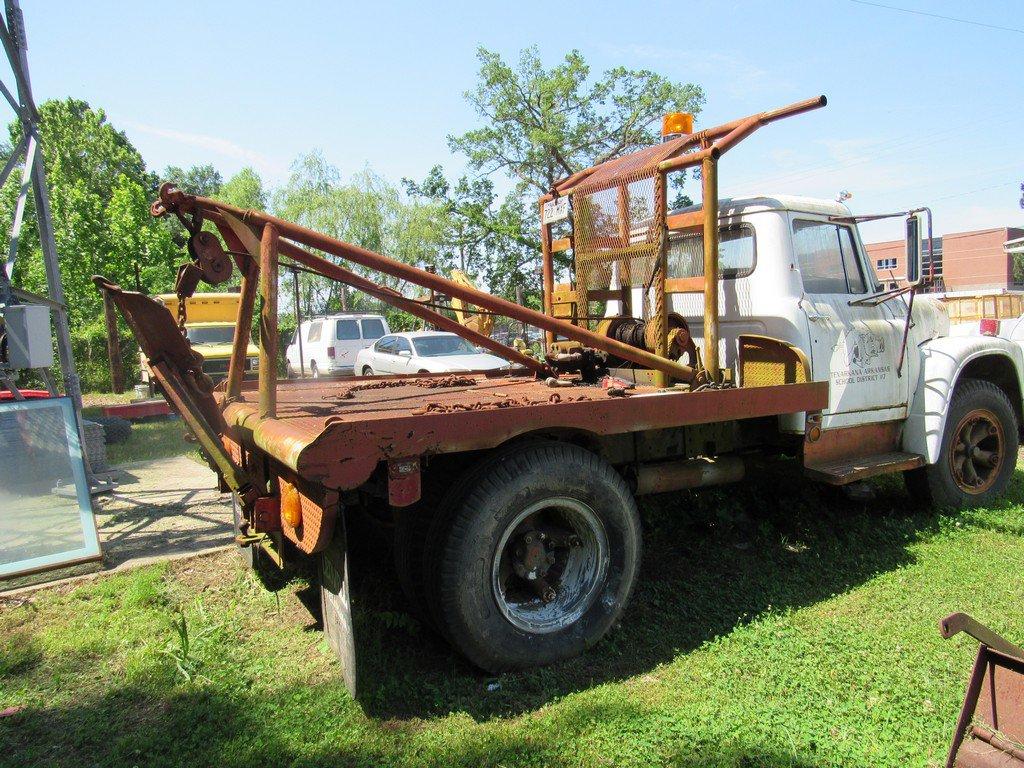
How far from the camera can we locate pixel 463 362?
43.6 ft

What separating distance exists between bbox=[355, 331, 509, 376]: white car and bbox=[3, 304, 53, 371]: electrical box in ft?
25.0

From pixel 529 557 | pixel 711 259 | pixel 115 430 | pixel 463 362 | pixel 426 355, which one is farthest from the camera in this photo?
pixel 426 355

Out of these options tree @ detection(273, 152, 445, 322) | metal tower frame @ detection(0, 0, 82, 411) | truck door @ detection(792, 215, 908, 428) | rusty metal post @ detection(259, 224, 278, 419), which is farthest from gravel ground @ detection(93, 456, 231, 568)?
tree @ detection(273, 152, 445, 322)

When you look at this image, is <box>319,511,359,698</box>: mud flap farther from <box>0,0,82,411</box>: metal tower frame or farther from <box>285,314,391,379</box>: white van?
<box>285,314,391,379</box>: white van

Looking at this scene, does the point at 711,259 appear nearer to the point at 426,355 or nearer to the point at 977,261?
the point at 426,355

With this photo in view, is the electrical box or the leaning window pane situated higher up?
the electrical box

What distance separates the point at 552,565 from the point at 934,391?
328 cm

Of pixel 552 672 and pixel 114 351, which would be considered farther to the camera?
pixel 114 351

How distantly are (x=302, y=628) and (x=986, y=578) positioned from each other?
3.88 m

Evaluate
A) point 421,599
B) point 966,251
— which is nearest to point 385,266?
point 421,599

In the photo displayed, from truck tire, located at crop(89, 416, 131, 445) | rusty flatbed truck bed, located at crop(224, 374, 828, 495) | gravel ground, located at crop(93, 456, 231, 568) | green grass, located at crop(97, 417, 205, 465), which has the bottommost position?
gravel ground, located at crop(93, 456, 231, 568)

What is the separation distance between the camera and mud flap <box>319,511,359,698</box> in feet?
9.53

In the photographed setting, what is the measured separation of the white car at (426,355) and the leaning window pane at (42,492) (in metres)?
8.35

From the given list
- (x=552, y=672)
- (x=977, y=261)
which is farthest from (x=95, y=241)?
(x=977, y=261)
